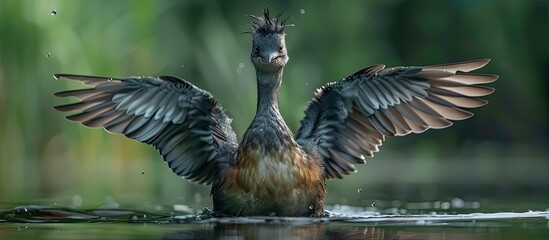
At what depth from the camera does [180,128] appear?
28.7ft

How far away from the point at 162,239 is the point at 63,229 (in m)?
1.06

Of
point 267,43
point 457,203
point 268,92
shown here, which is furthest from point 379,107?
point 457,203

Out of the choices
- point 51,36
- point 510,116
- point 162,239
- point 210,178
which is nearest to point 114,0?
point 51,36

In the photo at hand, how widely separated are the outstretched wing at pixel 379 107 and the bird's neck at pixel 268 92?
0.38 m

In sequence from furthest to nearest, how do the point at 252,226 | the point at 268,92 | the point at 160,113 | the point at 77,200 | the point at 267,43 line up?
the point at 77,200 < the point at 160,113 < the point at 268,92 < the point at 267,43 < the point at 252,226

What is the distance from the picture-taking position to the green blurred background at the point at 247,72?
11484mm

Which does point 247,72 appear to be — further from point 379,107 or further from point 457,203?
point 379,107

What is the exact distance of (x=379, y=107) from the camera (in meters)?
8.62

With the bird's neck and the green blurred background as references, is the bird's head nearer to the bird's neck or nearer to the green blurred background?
A: the bird's neck

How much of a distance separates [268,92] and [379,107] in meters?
0.84

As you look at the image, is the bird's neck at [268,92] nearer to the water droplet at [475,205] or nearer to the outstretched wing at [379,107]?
the outstretched wing at [379,107]

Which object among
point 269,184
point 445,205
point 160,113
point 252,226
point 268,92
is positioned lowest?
point 252,226

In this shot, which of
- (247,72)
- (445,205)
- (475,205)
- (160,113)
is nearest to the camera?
(160,113)

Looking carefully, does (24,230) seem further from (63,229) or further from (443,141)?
(443,141)
